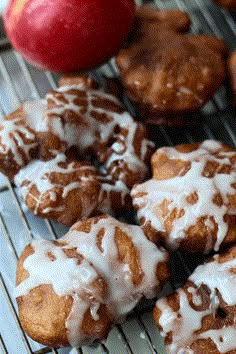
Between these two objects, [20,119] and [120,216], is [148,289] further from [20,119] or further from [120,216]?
[20,119]

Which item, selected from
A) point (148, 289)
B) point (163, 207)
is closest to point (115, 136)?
point (163, 207)

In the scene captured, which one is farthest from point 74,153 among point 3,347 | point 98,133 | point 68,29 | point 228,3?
point 228,3

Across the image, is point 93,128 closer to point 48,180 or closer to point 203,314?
point 48,180

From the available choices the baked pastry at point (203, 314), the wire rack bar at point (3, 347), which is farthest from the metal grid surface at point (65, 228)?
the baked pastry at point (203, 314)

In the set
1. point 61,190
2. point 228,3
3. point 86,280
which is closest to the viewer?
point 86,280

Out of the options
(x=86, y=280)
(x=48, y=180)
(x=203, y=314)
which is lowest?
(x=203, y=314)

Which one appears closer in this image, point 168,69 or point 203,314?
point 203,314

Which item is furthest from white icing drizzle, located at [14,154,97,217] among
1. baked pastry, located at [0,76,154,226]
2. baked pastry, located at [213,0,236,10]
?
baked pastry, located at [213,0,236,10]
